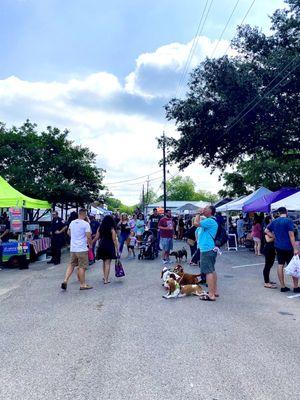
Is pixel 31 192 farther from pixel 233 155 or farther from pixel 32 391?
pixel 32 391

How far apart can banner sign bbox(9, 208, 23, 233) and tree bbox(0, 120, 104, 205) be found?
9255 millimetres

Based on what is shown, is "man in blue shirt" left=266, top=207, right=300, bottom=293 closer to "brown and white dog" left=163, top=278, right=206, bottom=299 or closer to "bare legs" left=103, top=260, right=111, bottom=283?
"brown and white dog" left=163, top=278, right=206, bottom=299

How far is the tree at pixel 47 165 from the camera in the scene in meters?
22.5

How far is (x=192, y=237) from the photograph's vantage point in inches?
500

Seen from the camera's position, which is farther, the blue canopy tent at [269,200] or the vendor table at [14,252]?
the blue canopy tent at [269,200]

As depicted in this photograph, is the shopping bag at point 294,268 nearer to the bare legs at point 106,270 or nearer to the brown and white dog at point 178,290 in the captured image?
the brown and white dog at point 178,290

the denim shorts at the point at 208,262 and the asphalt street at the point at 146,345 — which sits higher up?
the denim shorts at the point at 208,262

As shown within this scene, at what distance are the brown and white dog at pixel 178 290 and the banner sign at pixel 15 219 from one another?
6.95 m

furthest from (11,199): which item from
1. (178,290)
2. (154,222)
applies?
(178,290)

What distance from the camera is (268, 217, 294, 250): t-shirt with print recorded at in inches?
330

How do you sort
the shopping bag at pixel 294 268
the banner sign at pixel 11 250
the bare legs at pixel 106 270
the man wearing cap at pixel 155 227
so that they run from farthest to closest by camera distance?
1. the man wearing cap at pixel 155 227
2. the banner sign at pixel 11 250
3. the bare legs at pixel 106 270
4. the shopping bag at pixel 294 268

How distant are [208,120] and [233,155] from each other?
11.7 ft

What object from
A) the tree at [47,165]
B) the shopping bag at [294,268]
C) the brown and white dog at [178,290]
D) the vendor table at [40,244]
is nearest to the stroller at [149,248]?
the vendor table at [40,244]

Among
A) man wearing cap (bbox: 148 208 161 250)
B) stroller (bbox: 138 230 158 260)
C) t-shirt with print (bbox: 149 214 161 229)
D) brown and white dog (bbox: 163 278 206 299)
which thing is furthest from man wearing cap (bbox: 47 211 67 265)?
brown and white dog (bbox: 163 278 206 299)
